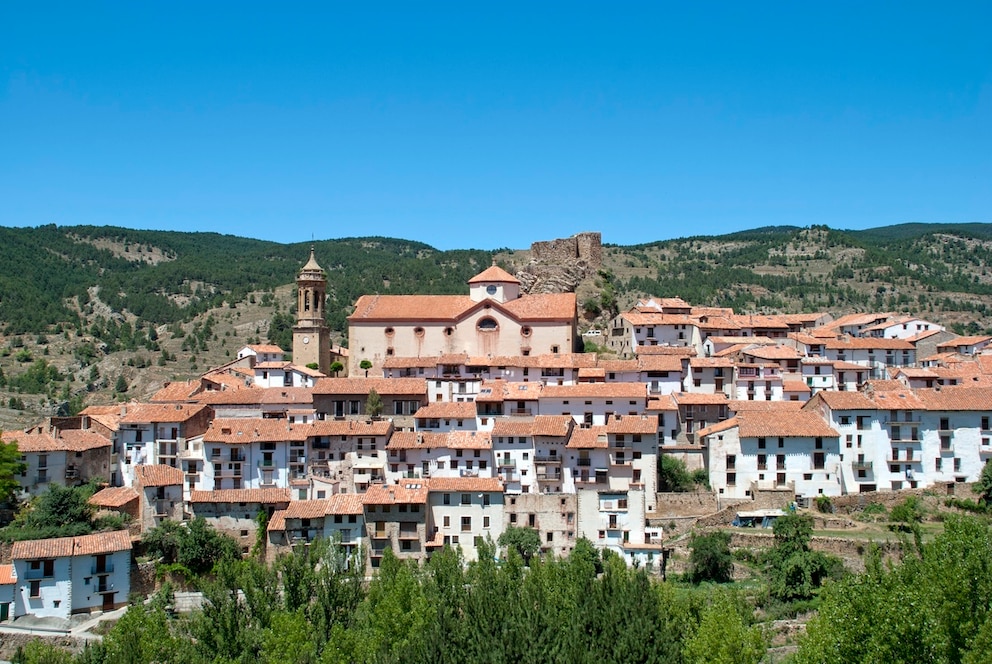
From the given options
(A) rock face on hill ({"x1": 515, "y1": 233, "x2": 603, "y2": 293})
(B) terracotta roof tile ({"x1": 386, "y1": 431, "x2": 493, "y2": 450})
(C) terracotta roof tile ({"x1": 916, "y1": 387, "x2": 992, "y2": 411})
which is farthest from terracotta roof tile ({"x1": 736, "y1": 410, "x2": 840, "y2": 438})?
(A) rock face on hill ({"x1": 515, "y1": 233, "x2": 603, "y2": 293})

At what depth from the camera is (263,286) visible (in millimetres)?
133750

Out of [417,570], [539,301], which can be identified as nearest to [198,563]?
[417,570]

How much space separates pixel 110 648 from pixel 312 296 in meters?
35.2

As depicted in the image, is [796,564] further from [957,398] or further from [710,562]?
[957,398]

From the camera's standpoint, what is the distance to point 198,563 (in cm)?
4728

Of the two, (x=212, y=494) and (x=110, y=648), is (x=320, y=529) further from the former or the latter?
(x=110, y=648)

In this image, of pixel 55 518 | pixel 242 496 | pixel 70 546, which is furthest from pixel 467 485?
pixel 55 518

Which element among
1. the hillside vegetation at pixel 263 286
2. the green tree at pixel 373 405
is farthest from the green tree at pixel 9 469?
the hillside vegetation at pixel 263 286

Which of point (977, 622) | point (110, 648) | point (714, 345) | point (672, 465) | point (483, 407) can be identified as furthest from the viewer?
point (714, 345)

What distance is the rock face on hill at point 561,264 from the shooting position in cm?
7706

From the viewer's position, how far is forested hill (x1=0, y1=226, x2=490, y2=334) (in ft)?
393

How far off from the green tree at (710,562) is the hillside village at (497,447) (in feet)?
7.84

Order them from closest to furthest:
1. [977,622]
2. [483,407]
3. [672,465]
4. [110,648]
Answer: [977,622] → [110,648] → [672,465] → [483,407]

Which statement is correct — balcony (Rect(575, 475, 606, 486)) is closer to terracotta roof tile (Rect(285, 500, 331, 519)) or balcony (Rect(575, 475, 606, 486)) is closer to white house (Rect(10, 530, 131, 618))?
terracotta roof tile (Rect(285, 500, 331, 519))
